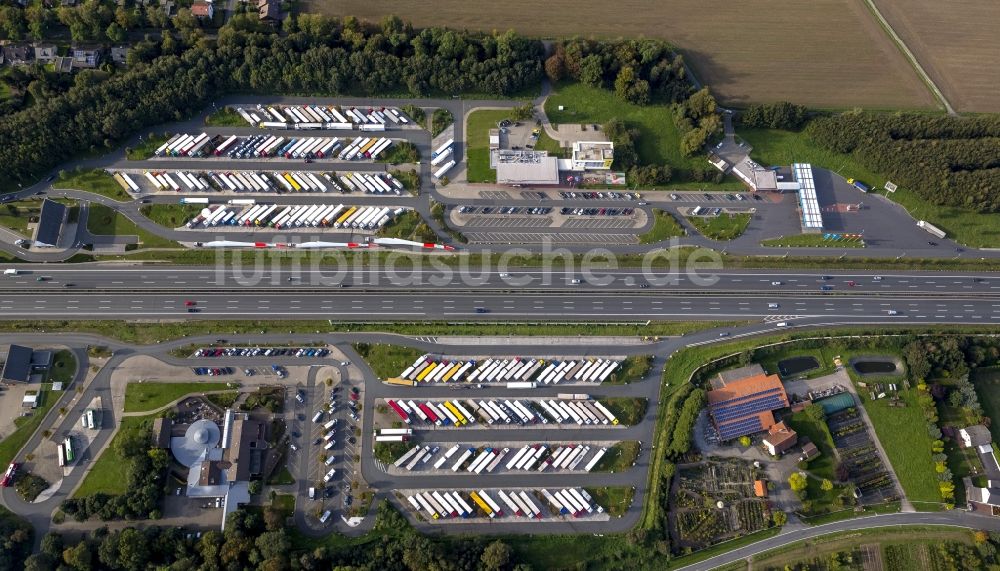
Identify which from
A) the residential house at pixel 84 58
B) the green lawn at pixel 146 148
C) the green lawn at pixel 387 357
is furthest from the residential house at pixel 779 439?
the residential house at pixel 84 58

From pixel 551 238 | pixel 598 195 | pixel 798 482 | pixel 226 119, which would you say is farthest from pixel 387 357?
pixel 798 482

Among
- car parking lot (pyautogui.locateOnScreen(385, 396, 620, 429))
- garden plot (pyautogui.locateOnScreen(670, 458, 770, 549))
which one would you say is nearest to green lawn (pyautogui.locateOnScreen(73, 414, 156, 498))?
car parking lot (pyautogui.locateOnScreen(385, 396, 620, 429))

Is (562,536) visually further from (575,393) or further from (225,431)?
(225,431)

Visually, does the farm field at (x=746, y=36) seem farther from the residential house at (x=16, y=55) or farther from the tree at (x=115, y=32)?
the residential house at (x=16, y=55)

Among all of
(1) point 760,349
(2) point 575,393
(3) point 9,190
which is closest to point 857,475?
(1) point 760,349

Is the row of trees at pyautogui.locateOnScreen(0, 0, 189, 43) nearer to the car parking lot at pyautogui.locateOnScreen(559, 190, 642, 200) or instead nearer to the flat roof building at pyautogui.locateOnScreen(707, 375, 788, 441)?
the car parking lot at pyautogui.locateOnScreen(559, 190, 642, 200)

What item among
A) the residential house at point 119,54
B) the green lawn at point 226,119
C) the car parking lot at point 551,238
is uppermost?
the residential house at point 119,54
